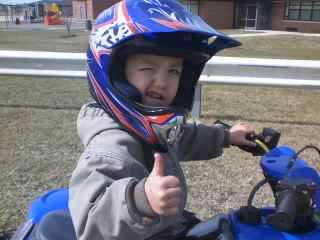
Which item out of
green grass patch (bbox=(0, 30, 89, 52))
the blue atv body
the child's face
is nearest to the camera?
the blue atv body

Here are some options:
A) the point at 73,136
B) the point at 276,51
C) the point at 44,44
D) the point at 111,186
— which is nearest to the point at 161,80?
the point at 111,186

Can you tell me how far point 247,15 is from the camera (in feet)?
136

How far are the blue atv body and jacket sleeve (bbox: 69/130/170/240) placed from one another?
1.02 feet

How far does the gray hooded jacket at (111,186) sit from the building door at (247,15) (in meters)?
40.2

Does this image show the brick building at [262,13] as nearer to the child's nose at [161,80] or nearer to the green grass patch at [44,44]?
the green grass patch at [44,44]

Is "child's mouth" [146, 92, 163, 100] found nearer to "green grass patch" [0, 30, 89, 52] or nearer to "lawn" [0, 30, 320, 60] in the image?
"lawn" [0, 30, 320, 60]

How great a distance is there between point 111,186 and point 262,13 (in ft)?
130

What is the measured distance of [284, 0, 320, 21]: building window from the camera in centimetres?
3612

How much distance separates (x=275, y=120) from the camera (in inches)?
238

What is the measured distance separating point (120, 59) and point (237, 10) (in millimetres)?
42389

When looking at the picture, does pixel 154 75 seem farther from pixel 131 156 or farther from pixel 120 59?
pixel 131 156

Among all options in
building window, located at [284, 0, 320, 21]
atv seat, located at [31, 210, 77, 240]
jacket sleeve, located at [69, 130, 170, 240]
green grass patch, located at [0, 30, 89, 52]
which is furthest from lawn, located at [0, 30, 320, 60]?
jacket sleeve, located at [69, 130, 170, 240]

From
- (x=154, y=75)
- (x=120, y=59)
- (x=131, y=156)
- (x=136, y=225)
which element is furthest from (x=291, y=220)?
(x=120, y=59)

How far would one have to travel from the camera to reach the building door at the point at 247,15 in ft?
134
